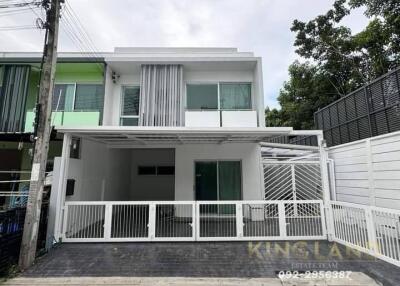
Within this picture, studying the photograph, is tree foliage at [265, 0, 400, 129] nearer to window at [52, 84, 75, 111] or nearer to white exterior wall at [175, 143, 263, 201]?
white exterior wall at [175, 143, 263, 201]

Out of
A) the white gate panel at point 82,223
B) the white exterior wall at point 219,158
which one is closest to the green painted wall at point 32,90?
the white gate panel at point 82,223

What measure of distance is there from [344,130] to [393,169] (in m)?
3.25

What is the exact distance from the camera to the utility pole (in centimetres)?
442

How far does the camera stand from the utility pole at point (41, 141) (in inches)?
174

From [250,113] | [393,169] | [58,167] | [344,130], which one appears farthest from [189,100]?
[393,169]

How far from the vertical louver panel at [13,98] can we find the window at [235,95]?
710 centimetres

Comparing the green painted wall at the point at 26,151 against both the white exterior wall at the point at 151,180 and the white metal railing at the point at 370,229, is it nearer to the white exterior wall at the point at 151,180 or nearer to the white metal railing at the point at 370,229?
the white exterior wall at the point at 151,180

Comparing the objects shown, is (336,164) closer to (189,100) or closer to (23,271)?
(189,100)

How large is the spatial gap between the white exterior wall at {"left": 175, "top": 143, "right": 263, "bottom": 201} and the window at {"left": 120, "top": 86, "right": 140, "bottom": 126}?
7.56 ft

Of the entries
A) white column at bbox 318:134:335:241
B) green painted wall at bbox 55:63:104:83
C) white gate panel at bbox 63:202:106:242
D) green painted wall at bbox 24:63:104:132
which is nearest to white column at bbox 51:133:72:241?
white gate panel at bbox 63:202:106:242

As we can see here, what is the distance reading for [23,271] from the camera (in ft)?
13.7

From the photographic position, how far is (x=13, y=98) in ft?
25.8

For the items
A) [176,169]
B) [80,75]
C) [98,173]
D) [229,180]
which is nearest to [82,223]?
[98,173]

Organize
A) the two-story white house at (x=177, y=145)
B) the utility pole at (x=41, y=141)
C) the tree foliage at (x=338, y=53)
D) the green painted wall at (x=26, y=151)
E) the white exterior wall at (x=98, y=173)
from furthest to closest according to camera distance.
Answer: the tree foliage at (x=338, y=53) < the green painted wall at (x=26, y=151) < the white exterior wall at (x=98, y=173) < the two-story white house at (x=177, y=145) < the utility pole at (x=41, y=141)
